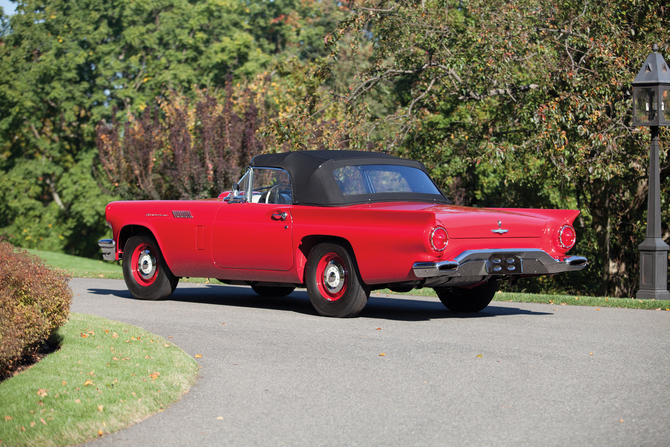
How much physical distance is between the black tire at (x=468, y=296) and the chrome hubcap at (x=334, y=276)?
4.82 ft

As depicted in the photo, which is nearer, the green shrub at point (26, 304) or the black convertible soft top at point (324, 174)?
the green shrub at point (26, 304)

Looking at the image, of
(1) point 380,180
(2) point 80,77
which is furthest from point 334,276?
(2) point 80,77

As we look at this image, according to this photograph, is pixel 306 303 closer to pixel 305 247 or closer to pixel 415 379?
pixel 305 247

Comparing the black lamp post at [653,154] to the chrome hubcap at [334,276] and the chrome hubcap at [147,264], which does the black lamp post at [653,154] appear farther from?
the chrome hubcap at [147,264]

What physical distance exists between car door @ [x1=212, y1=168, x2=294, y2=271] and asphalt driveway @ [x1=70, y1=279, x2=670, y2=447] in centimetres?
64

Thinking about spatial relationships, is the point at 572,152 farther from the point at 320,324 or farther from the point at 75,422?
the point at 75,422

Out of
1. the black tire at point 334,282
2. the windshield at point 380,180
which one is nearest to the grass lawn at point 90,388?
the black tire at point 334,282

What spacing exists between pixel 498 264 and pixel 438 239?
2.51 feet

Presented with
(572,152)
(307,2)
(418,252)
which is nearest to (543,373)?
(418,252)

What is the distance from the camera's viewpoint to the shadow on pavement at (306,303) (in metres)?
10.1

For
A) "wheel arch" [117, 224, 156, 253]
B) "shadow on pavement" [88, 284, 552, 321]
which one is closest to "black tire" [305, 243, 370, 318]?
"shadow on pavement" [88, 284, 552, 321]

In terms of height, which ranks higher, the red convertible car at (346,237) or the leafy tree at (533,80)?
the leafy tree at (533,80)

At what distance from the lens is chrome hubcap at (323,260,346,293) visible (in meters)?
9.27

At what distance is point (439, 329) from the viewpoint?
8.64 metres
